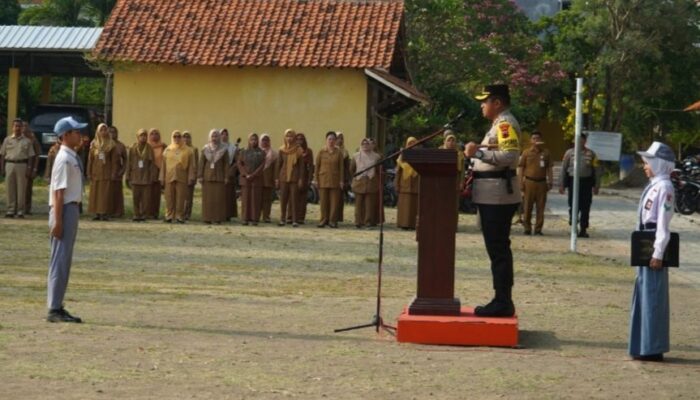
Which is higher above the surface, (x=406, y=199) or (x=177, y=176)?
(x=177, y=176)

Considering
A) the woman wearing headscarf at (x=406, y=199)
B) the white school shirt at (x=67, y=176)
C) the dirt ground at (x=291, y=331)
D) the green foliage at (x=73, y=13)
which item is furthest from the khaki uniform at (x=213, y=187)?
the green foliage at (x=73, y=13)

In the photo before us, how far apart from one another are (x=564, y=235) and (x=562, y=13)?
38.4 m

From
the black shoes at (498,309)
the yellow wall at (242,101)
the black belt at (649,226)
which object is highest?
the yellow wall at (242,101)

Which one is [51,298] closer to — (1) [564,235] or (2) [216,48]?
(1) [564,235]

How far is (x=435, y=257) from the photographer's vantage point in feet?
41.3

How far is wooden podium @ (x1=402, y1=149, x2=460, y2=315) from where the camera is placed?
12562 millimetres

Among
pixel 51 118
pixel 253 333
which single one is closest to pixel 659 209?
pixel 253 333

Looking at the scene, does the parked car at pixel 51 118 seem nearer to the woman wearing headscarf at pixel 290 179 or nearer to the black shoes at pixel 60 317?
the woman wearing headscarf at pixel 290 179

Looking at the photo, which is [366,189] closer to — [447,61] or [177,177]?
[177,177]

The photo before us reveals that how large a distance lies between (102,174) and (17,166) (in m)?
1.57

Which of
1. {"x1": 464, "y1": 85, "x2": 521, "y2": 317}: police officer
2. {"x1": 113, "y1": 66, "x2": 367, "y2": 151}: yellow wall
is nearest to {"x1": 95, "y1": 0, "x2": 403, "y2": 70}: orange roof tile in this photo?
{"x1": 113, "y1": 66, "x2": 367, "y2": 151}: yellow wall

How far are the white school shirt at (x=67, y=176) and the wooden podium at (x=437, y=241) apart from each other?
2.92m

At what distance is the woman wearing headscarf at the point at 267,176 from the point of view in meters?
29.3

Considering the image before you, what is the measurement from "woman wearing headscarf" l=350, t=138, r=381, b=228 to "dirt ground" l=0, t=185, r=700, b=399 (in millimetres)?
5913
